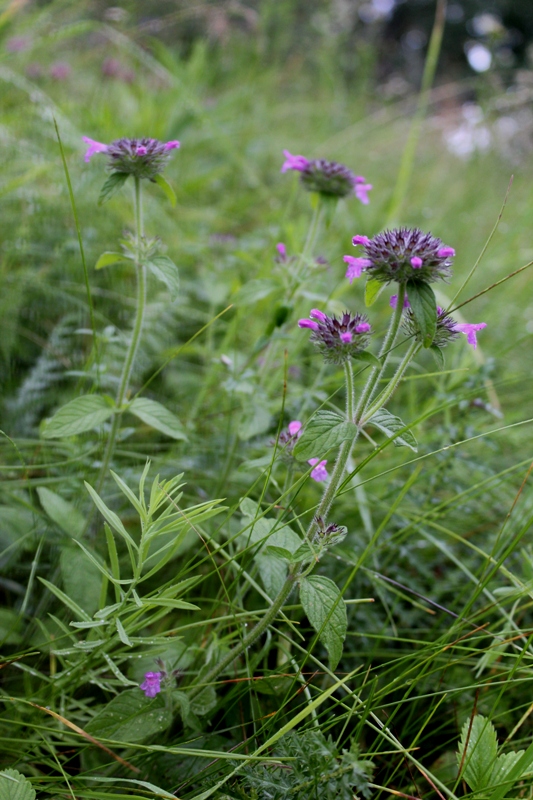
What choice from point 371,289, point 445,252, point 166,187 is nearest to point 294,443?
point 371,289

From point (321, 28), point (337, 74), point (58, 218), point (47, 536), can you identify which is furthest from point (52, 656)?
point (337, 74)

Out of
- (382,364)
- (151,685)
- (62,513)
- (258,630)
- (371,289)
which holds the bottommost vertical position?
(151,685)

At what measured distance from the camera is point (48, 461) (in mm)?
1496

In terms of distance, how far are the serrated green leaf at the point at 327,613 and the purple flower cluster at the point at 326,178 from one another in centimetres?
120

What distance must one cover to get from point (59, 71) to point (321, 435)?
142 inches

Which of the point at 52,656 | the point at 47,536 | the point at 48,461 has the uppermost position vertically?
the point at 48,461

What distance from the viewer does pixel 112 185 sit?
124 cm

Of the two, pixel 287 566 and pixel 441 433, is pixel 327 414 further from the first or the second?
pixel 441 433

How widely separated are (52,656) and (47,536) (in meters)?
0.26

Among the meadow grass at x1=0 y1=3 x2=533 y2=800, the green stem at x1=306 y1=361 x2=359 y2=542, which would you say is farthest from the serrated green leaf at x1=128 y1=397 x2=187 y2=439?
the green stem at x1=306 y1=361 x2=359 y2=542

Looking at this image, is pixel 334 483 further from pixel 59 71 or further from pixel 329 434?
pixel 59 71

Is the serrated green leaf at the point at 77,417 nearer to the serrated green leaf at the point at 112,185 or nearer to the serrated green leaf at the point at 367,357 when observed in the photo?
the serrated green leaf at the point at 112,185

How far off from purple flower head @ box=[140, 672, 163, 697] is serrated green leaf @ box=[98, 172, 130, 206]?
94cm

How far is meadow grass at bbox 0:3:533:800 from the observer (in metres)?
0.95
